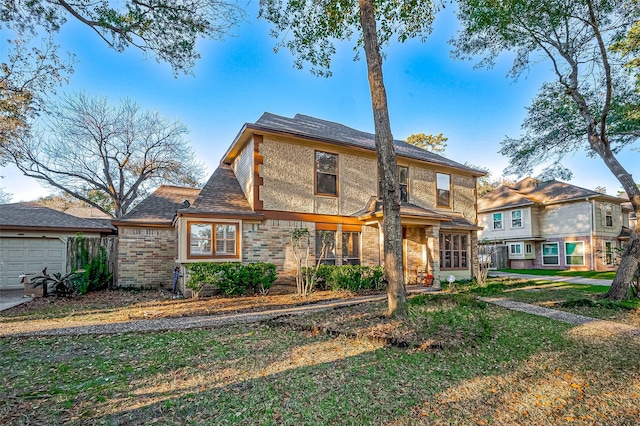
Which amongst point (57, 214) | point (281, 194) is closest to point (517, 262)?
point (281, 194)

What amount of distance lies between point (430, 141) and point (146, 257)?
30622mm

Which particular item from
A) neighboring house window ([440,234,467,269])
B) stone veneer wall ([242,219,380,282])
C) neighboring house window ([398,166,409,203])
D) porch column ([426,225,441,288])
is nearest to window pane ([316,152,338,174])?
stone veneer wall ([242,219,380,282])

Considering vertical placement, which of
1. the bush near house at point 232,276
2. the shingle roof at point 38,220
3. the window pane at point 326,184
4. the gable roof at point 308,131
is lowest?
the bush near house at point 232,276

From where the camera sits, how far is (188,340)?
524cm

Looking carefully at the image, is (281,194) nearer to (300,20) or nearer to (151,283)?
(300,20)

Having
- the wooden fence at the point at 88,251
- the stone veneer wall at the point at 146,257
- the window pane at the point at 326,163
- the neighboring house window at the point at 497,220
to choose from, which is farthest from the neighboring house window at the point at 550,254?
the wooden fence at the point at 88,251

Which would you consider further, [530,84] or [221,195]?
[530,84]

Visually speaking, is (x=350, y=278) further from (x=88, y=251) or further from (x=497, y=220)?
(x=497, y=220)

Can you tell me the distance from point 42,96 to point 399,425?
38.6 ft

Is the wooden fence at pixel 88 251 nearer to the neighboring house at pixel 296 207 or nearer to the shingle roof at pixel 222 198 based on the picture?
the neighboring house at pixel 296 207

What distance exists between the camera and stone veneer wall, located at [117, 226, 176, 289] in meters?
11.5

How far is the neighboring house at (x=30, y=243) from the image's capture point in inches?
495

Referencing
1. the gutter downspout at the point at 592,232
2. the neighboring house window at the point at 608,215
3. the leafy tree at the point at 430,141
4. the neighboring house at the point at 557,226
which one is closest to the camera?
the gutter downspout at the point at 592,232

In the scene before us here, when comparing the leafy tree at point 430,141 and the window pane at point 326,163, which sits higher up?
the leafy tree at point 430,141
